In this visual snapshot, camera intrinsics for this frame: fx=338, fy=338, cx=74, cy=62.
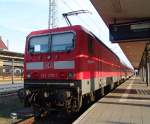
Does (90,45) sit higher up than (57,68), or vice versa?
(90,45)

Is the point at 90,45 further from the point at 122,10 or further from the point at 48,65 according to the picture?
the point at 122,10

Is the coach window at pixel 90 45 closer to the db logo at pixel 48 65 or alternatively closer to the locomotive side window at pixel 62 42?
the locomotive side window at pixel 62 42

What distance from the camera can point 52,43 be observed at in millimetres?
12523

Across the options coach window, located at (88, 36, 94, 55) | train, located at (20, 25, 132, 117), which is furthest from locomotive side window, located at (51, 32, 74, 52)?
coach window, located at (88, 36, 94, 55)

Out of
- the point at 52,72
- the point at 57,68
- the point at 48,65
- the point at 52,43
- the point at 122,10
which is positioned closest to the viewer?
the point at 57,68

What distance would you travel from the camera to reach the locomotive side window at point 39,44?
1263 cm

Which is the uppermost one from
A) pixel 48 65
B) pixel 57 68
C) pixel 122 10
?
pixel 122 10

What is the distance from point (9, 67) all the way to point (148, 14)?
51.9 meters

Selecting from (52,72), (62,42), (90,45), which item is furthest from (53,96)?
(90,45)

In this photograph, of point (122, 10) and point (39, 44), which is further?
point (122, 10)

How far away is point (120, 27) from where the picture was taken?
54.5 ft

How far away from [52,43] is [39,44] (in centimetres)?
59

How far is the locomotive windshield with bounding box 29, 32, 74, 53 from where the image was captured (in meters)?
12.2

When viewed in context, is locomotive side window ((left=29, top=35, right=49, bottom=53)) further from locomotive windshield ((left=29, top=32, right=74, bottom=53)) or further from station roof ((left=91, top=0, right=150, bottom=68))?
station roof ((left=91, top=0, right=150, bottom=68))
